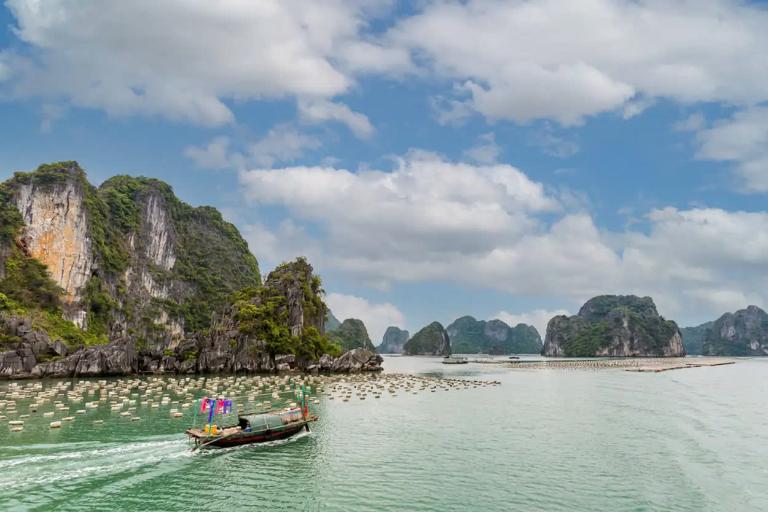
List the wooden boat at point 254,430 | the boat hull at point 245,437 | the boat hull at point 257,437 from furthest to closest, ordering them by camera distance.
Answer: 1. the boat hull at point 257,437
2. the wooden boat at point 254,430
3. the boat hull at point 245,437

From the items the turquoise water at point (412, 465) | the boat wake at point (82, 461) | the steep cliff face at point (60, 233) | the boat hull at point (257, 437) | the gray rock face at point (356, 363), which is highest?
the steep cliff face at point (60, 233)

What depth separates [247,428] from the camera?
3369cm

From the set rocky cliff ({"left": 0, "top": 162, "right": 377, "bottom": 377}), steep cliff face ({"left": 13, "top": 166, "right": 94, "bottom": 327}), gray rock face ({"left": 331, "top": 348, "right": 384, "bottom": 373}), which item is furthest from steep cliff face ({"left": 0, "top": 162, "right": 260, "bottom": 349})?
gray rock face ({"left": 331, "top": 348, "right": 384, "bottom": 373})

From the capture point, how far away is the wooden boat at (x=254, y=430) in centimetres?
3159

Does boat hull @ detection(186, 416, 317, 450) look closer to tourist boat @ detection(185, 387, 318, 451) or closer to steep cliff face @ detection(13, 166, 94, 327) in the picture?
tourist boat @ detection(185, 387, 318, 451)

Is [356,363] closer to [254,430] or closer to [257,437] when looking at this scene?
[257,437]

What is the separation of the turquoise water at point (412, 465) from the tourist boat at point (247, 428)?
0.71 m

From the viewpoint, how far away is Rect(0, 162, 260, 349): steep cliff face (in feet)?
383

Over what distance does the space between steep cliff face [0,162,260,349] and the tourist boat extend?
316ft

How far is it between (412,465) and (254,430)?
11174mm

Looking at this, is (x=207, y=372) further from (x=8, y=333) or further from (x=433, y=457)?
(x=433, y=457)

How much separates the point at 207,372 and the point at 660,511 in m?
91.3

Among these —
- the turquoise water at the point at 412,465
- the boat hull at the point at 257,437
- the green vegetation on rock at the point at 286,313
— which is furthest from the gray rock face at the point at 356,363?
the boat hull at the point at 257,437

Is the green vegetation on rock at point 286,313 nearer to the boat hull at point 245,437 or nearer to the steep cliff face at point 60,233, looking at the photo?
the steep cliff face at point 60,233
